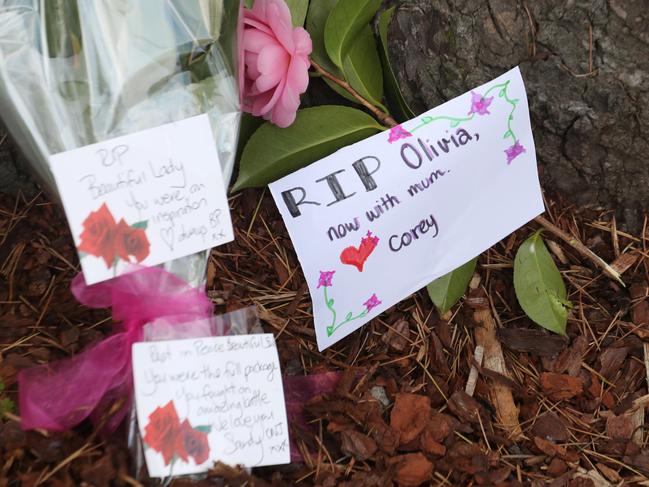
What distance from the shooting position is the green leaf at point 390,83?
1.16m

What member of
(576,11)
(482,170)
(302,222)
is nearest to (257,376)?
(302,222)

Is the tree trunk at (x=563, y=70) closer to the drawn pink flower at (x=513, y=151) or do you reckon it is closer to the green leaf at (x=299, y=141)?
the drawn pink flower at (x=513, y=151)

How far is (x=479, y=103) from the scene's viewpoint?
1.17 meters

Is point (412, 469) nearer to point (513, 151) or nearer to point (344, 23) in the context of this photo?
point (513, 151)

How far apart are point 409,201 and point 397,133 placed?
0.11 m

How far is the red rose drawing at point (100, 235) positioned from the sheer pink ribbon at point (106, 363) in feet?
0.12

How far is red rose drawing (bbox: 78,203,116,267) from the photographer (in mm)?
869

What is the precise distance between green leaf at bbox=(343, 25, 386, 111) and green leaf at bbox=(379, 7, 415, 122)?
20mm

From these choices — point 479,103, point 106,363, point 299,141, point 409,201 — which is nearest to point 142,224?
point 106,363

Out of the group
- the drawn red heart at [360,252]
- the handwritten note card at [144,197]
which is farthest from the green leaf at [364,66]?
the handwritten note card at [144,197]

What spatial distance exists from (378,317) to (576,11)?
1.88 ft

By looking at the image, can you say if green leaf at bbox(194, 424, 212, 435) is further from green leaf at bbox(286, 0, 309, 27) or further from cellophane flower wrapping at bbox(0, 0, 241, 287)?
green leaf at bbox(286, 0, 309, 27)

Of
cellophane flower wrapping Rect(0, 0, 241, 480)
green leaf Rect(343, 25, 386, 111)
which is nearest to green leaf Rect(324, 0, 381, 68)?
green leaf Rect(343, 25, 386, 111)

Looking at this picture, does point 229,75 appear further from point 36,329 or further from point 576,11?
point 576,11
